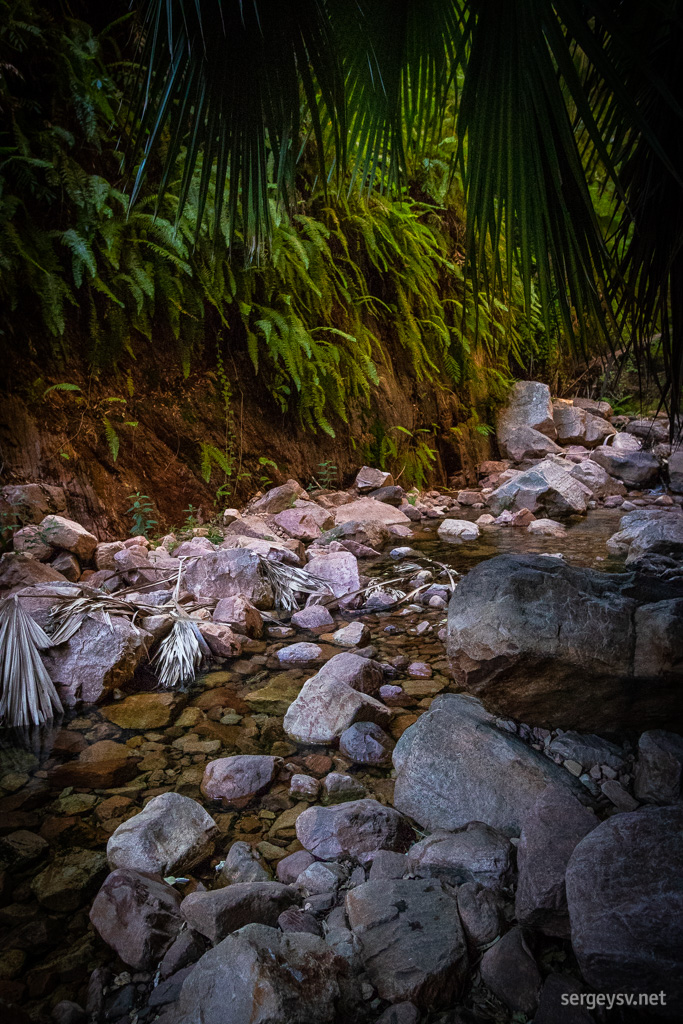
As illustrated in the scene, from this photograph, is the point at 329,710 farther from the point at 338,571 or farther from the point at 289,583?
the point at 338,571

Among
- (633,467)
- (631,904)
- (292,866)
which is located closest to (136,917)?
(292,866)

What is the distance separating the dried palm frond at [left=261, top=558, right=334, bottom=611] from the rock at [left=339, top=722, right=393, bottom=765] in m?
1.53

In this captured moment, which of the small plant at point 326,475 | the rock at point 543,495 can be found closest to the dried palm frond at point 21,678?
the small plant at point 326,475

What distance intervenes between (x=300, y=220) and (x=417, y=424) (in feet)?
10.3

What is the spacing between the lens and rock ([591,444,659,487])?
7.13 meters

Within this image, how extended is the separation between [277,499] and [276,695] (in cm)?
312

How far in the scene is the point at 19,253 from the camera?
3.76 metres

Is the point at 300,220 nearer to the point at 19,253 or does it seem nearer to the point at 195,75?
the point at 19,253

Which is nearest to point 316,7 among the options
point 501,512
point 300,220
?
point 300,220

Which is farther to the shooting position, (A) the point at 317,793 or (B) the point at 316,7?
(A) the point at 317,793

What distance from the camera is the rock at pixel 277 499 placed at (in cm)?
526

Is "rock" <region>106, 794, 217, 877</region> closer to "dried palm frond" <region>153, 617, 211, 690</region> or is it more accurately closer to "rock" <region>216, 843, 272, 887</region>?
"rock" <region>216, 843, 272, 887</region>

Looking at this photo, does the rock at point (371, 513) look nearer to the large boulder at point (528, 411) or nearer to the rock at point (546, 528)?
the rock at point (546, 528)

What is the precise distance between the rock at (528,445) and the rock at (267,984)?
8.10 m
